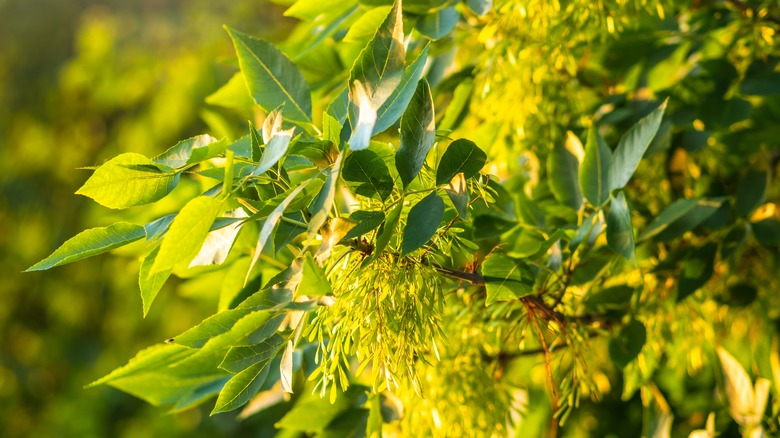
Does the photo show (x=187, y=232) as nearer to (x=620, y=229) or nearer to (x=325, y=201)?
(x=325, y=201)

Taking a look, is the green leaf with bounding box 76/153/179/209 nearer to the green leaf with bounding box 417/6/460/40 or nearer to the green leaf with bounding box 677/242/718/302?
the green leaf with bounding box 417/6/460/40

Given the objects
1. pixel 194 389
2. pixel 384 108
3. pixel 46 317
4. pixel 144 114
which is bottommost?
pixel 46 317

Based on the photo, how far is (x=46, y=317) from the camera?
114 inches

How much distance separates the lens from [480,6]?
513 mm

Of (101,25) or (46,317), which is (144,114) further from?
(46,317)

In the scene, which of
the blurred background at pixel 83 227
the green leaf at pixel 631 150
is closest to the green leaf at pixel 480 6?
the green leaf at pixel 631 150

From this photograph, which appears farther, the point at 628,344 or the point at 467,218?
the point at 628,344

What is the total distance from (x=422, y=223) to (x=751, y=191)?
1.28ft

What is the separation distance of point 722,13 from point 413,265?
18.8 inches

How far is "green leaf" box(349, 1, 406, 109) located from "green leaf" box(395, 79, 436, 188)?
2cm

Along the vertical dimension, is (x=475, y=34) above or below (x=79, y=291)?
above

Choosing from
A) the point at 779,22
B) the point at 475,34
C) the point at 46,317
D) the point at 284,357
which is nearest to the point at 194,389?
the point at 284,357

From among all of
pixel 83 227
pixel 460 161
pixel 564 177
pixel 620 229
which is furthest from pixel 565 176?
pixel 83 227

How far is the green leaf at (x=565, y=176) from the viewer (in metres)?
0.57
